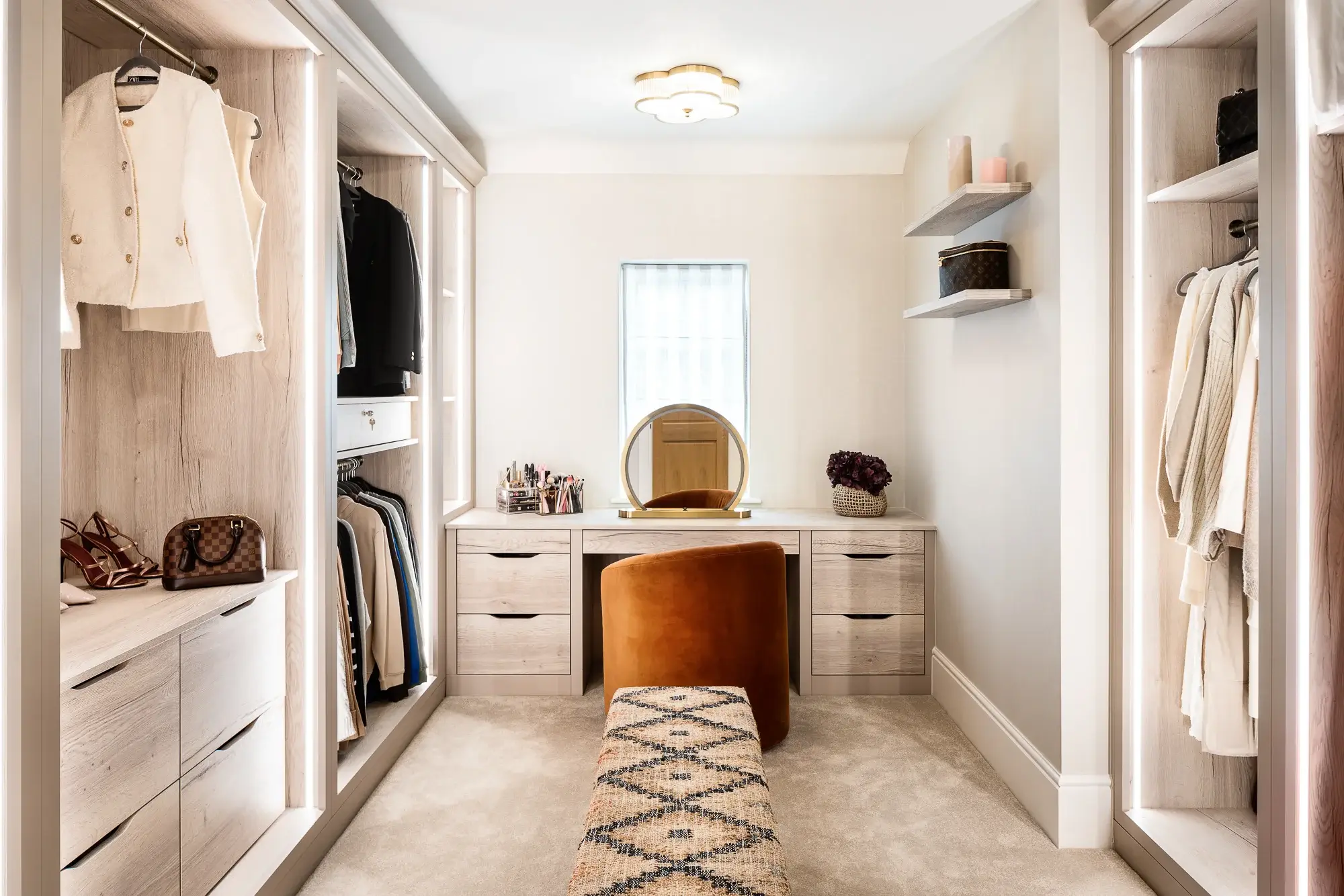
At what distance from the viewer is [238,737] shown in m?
2.08

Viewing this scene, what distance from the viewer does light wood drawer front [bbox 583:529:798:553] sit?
361 centimetres

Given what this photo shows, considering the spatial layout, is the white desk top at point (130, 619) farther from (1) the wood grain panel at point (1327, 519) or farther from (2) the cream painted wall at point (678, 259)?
(1) the wood grain panel at point (1327, 519)

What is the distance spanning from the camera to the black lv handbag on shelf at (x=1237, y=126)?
198cm

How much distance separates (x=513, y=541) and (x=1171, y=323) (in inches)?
98.5

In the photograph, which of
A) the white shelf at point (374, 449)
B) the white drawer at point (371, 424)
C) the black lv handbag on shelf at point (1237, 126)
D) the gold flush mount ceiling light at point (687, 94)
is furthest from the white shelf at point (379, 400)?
the black lv handbag on shelf at point (1237, 126)

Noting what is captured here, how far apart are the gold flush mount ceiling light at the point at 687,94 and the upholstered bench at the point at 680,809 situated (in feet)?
7.10

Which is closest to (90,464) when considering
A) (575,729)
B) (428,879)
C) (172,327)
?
(172,327)

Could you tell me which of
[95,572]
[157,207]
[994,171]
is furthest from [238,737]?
[994,171]

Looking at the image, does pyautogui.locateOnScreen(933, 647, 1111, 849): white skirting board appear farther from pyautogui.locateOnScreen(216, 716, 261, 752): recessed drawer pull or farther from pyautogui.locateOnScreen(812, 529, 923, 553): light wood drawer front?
pyautogui.locateOnScreen(216, 716, 261, 752): recessed drawer pull

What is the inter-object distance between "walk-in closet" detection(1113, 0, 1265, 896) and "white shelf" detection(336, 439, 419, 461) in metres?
2.25

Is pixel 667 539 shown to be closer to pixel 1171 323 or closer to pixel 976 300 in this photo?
pixel 976 300

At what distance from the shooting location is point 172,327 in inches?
83.3

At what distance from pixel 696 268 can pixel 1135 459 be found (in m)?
2.35

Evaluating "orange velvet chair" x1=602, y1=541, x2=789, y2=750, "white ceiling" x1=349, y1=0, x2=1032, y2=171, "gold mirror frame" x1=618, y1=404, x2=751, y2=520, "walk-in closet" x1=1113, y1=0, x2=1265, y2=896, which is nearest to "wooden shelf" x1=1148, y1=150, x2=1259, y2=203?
"walk-in closet" x1=1113, y1=0, x2=1265, y2=896
